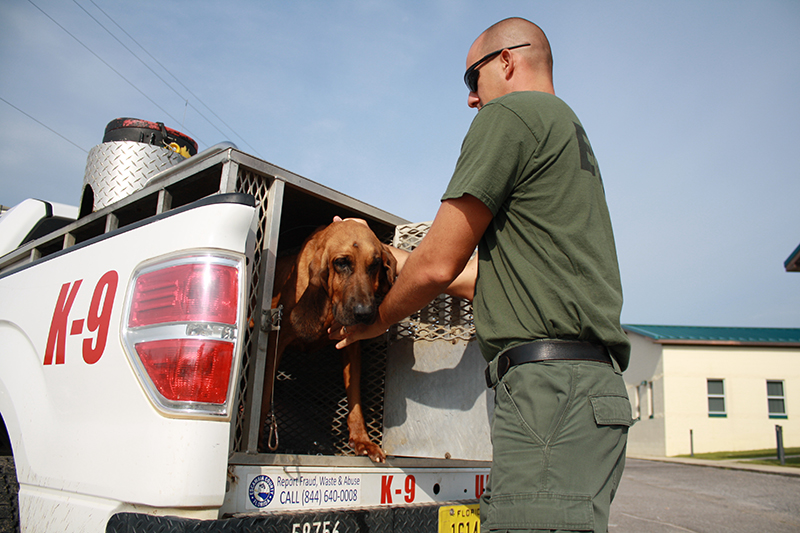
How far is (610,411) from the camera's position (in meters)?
1.40

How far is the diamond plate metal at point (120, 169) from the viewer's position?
342cm

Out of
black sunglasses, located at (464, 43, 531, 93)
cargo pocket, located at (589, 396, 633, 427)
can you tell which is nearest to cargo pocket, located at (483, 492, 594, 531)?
cargo pocket, located at (589, 396, 633, 427)

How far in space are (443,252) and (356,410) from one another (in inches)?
64.1

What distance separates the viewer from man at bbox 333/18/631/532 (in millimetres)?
1361

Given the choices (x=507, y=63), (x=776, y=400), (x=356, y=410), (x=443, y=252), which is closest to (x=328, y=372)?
(x=356, y=410)

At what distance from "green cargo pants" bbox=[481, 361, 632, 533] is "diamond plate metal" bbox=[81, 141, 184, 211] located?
2886mm

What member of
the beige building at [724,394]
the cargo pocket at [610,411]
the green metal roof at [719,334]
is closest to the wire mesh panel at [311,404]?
the cargo pocket at [610,411]

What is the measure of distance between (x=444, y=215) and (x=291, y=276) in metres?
2.13

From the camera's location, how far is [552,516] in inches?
51.7

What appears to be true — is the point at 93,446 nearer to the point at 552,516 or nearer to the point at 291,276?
the point at 552,516

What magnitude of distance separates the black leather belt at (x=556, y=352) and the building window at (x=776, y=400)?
23.0 metres

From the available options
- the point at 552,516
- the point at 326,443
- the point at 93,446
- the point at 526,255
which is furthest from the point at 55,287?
the point at 326,443

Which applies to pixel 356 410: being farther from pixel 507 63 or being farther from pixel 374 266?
pixel 507 63

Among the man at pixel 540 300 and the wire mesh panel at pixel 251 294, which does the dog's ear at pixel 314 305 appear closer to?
the wire mesh panel at pixel 251 294
